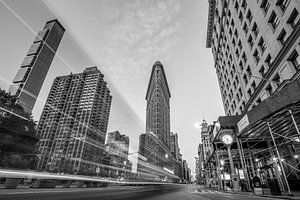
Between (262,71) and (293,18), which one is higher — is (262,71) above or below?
below

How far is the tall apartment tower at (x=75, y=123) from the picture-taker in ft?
310

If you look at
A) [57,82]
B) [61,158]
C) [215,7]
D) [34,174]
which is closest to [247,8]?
[215,7]

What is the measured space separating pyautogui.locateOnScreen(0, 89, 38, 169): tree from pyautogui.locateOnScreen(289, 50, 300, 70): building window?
4148cm

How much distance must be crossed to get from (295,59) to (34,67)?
138 m

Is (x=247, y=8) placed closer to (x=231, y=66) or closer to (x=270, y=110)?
(x=231, y=66)

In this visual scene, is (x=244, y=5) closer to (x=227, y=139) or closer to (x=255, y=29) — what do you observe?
(x=255, y=29)

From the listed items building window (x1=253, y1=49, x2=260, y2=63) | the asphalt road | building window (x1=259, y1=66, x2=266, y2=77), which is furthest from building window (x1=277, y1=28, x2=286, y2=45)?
the asphalt road

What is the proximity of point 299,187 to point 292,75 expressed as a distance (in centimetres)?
1065

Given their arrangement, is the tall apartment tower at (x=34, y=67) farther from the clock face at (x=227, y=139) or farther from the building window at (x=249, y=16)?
the clock face at (x=227, y=139)

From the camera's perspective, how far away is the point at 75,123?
374 feet

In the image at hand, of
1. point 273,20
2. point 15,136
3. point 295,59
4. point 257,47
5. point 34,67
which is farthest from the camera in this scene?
point 34,67

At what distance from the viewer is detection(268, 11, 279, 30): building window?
19.2 metres

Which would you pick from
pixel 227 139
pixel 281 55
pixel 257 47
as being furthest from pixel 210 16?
pixel 227 139

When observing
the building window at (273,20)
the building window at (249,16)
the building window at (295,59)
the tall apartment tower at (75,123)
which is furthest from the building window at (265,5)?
the tall apartment tower at (75,123)
